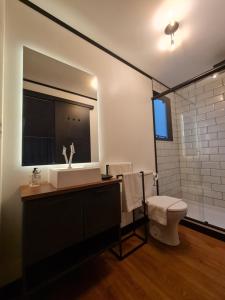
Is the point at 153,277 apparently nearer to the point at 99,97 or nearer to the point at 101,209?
the point at 101,209

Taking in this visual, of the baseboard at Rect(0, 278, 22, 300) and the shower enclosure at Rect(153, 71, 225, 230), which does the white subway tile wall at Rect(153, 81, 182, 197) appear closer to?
the shower enclosure at Rect(153, 71, 225, 230)

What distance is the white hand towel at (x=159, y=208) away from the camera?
5.30 ft

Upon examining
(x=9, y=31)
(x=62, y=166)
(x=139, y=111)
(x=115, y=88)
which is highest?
(x=9, y=31)

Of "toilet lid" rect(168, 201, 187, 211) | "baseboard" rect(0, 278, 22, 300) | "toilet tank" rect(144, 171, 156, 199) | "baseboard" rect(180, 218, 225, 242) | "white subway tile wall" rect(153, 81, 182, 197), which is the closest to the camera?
"baseboard" rect(0, 278, 22, 300)

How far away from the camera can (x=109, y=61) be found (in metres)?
1.94

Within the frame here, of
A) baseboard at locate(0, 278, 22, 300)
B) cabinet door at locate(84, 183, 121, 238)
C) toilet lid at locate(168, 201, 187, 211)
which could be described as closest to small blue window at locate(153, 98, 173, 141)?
toilet lid at locate(168, 201, 187, 211)

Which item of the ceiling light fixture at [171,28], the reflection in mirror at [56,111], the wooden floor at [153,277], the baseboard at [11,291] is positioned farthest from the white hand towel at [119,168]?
the ceiling light fixture at [171,28]

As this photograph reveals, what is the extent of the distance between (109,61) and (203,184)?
253cm

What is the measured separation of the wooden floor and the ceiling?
2.43 metres

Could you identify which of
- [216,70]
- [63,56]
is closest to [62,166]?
[63,56]

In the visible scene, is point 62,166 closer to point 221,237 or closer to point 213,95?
point 221,237

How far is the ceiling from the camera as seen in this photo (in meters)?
1.38

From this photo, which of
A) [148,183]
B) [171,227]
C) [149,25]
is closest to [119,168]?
[148,183]

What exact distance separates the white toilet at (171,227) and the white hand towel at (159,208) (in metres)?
0.04
